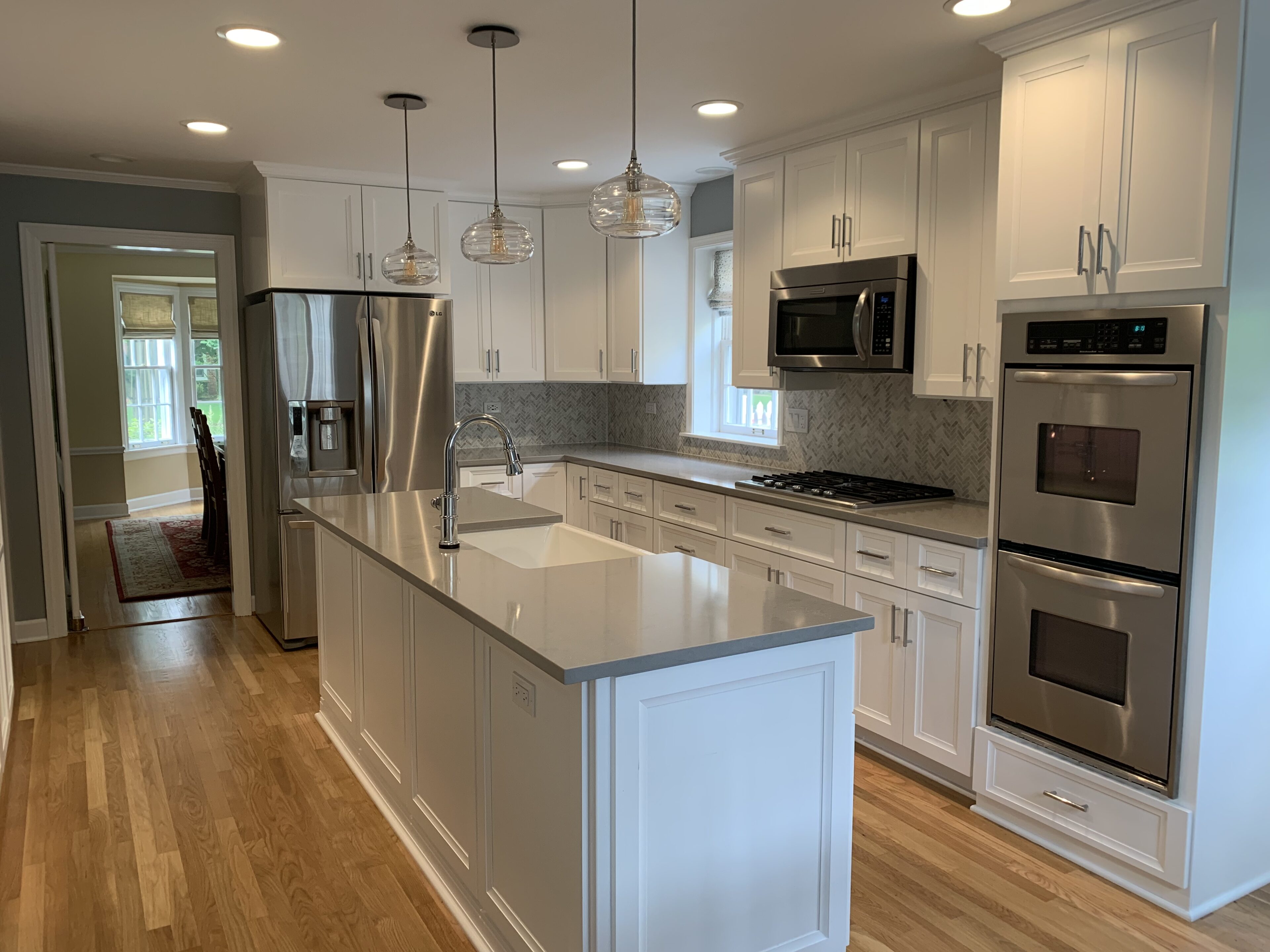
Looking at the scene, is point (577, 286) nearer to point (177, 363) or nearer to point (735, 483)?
point (735, 483)

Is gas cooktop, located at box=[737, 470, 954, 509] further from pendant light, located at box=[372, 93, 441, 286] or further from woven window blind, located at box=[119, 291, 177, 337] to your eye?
woven window blind, located at box=[119, 291, 177, 337]

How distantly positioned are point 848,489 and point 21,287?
4117 millimetres

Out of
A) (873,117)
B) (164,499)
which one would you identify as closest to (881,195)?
(873,117)

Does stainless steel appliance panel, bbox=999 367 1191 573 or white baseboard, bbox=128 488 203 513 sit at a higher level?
stainless steel appliance panel, bbox=999 367 1191 573

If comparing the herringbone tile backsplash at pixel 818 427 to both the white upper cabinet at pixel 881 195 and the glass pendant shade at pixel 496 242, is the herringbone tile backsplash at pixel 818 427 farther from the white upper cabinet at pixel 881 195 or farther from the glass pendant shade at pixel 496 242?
the glass pendant shade at pixel 496 242

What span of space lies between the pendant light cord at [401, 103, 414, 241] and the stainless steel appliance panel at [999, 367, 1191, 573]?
2162 millimetres

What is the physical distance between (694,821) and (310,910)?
123 centimetres

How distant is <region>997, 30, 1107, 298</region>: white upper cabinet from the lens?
254 centimetres

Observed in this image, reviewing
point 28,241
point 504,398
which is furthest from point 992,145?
point 28,241

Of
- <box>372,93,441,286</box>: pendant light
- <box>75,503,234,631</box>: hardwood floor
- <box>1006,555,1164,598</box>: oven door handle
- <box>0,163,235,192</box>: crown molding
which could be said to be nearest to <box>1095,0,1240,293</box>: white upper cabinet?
<box>1006,555,1164,598</box>: oven door handle

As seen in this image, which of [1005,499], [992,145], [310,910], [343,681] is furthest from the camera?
[343,681]

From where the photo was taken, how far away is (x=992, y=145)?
3135 millimetres

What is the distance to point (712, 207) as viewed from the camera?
5043mm

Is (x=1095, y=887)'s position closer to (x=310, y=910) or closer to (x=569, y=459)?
(x=310, y=910)
